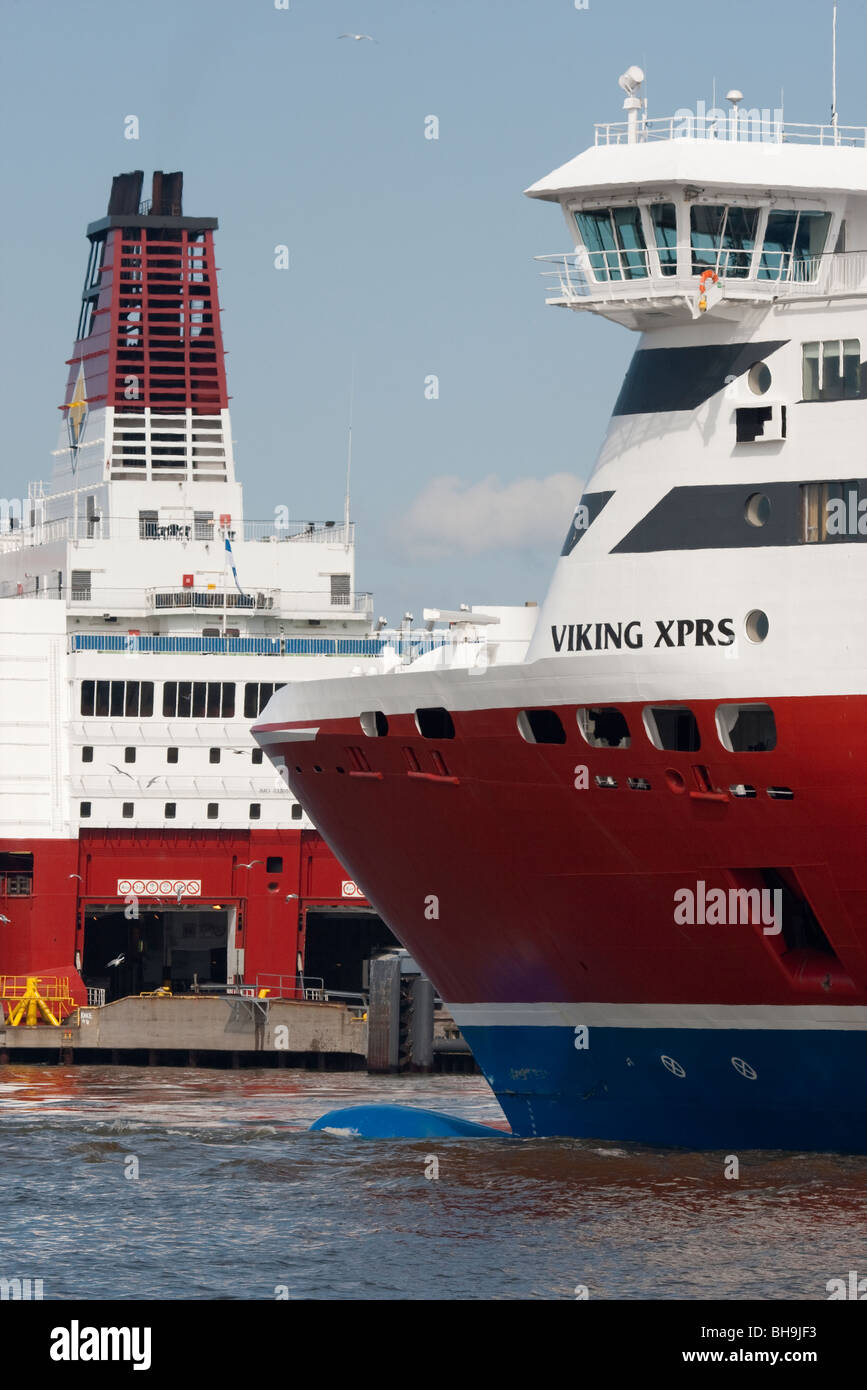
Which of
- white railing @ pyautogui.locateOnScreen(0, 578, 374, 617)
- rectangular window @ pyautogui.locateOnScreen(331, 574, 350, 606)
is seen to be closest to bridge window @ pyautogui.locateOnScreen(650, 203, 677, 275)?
white railing @ pyautogui.locateOnScreen(0, 578, 374, 617)

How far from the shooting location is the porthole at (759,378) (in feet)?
105

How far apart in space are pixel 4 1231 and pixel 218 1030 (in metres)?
37.2

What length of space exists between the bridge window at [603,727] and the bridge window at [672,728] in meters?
0.43

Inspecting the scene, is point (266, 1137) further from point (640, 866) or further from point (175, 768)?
point (175, 768)

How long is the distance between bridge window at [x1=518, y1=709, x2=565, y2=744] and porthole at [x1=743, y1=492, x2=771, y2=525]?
383 cm

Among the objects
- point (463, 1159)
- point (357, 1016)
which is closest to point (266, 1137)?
point (463, 1159)

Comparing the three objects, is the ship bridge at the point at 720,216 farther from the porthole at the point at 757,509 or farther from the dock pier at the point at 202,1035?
the dock pier at the point at 202,1035

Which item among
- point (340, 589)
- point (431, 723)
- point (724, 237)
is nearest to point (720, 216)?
point (724, 237)

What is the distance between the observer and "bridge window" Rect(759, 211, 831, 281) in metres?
32.7

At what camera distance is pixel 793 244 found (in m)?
32.8

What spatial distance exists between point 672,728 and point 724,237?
7.04 metres

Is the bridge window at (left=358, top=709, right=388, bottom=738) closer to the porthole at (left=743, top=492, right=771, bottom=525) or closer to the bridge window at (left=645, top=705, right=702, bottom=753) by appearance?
the bridge window at (left=645, top=705, right=702, bottom=753)

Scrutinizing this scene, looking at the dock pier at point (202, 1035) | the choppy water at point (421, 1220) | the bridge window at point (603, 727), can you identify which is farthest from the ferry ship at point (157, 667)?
the bridge window at point (603, 727)
